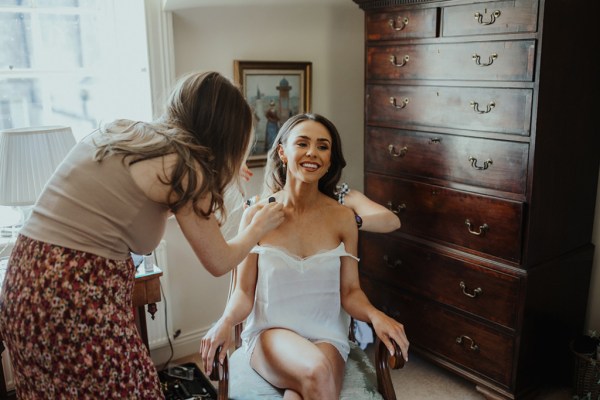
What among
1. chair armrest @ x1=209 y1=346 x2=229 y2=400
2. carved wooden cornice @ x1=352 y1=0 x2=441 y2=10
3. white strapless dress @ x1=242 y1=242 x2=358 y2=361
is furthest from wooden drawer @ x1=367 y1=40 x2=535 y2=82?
chair armrest @ x1=209 y1=346 x2=229 y2=400

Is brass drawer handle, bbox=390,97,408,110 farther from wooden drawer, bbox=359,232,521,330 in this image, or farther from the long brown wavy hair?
the long brown wavy hair

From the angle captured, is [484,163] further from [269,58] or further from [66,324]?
[66,324]

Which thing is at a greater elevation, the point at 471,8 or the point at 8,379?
the point at 471,8

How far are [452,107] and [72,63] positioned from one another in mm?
1682

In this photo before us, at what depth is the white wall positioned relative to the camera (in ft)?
8.84

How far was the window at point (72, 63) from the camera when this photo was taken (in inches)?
96.5

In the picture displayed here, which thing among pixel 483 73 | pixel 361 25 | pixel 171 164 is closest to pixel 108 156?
pixel 171 164

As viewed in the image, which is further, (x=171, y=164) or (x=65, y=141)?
(x=65, y=141)

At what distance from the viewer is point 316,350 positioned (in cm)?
180

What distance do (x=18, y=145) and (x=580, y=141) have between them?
212 cm

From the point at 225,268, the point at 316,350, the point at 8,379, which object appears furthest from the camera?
the point at 8,379

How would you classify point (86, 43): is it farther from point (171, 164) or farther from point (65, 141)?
point (171, 164)

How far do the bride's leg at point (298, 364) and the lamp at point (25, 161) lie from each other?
936 millimetres

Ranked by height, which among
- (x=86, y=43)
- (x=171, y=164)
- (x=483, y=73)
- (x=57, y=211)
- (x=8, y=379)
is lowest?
(x=8, y=379)
